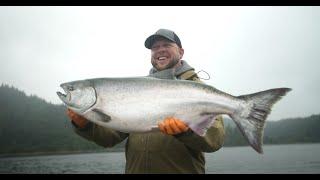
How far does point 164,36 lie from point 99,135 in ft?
7.35

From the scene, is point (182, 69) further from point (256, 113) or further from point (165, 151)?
point (256, 113)

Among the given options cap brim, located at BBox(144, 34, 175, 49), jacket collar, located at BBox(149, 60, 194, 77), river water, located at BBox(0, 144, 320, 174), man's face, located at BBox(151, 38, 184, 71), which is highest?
cap brim, located at BBox(144, 34, 175, 49)

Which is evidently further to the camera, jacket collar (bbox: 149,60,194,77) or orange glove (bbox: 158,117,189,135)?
jacket collar (bbox: 149,60,194,77)

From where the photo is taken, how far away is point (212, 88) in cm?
607

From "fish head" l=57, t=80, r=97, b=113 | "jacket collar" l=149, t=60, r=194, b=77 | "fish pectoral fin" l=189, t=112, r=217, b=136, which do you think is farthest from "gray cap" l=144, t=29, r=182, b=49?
"fish pectoral fin" l=189, t=112, r=217, b=136

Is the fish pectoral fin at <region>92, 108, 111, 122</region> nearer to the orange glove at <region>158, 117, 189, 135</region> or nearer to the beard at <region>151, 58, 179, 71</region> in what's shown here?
the orange glove at <region>158, 117, 189, 135</region>

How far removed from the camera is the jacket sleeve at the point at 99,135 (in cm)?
662

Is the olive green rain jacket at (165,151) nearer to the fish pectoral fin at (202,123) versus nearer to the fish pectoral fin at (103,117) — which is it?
the fish pectoral fin at (202,123)

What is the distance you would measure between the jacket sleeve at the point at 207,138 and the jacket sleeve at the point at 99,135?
164cm

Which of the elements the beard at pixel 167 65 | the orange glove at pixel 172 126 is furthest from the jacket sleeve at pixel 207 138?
the beard at pixel 167 65

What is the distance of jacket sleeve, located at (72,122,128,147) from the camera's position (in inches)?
261

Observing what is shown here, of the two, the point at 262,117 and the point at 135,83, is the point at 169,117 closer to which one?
the point at 135,83

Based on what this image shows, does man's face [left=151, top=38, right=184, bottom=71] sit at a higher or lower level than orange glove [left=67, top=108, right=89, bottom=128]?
higher

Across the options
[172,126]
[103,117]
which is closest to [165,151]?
[172,126]
